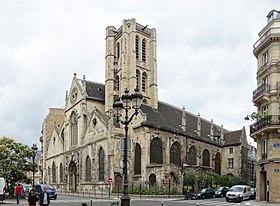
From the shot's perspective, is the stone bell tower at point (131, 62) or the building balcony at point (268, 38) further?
the stone bell tower at point (131, 62)

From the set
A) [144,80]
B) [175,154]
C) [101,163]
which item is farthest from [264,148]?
[144,80]

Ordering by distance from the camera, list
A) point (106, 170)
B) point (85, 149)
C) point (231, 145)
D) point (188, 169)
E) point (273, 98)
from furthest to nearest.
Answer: point (231, 145), point (85, 149), point (188, 169), point (106, 170), point (273, 98)

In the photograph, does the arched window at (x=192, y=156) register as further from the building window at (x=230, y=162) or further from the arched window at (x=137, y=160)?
the arched window at (x=137, y=160)

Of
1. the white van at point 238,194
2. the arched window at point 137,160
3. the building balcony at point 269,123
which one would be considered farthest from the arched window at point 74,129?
the building balcony at point 269,123

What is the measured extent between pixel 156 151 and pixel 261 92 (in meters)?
23.4

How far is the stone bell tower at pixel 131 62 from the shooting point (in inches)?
2395

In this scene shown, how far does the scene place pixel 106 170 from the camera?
5447 centimetres

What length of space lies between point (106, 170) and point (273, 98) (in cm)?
2802

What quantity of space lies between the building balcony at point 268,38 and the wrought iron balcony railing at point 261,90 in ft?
11.2

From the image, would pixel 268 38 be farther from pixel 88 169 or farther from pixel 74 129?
pixel 74 129

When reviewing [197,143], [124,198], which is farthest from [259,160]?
[197,143]

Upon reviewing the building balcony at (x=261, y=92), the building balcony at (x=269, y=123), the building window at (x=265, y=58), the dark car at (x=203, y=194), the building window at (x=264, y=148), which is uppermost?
the building window at (x=265, y=58)

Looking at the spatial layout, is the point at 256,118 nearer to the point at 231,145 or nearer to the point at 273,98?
the point at 273,98

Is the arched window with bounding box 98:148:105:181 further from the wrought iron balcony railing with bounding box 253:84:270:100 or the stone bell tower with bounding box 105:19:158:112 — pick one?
the wrought iron balcony railing with bounding box 253:84:270:100
